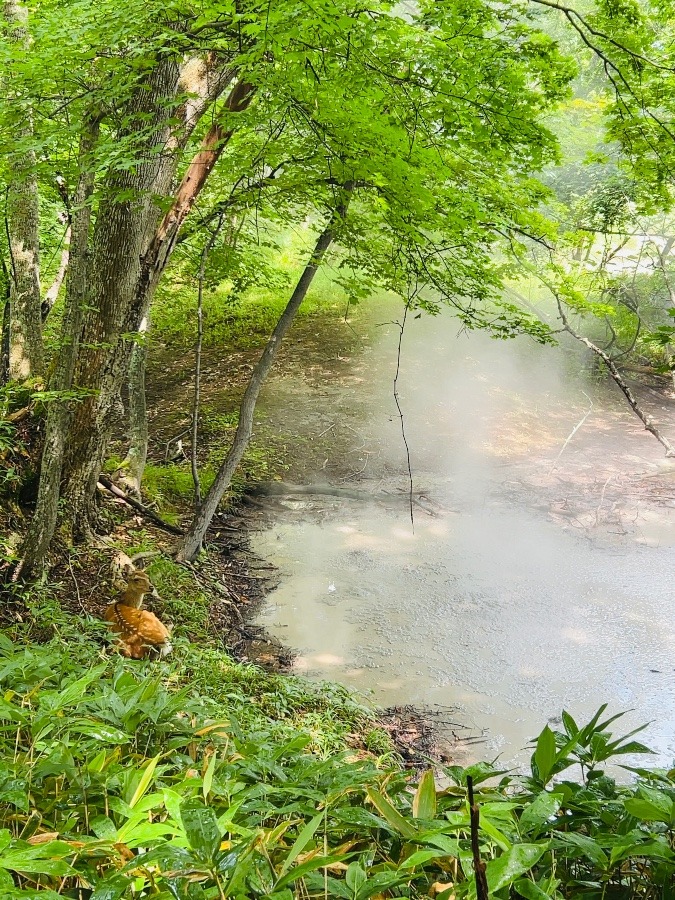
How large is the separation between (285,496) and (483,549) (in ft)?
8.35

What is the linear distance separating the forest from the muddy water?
0.06m

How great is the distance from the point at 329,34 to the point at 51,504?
A: 2.96 m

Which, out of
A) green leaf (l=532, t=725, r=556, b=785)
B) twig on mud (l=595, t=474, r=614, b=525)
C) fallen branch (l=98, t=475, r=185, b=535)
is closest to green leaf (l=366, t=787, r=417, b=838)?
green leaf (l=532, t=725, r=556, b=785)

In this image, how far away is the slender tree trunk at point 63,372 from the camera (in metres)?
3.30

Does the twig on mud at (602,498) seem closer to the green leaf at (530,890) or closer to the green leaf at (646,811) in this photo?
the green leaf at (646,811)

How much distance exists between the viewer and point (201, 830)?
769 millimetres

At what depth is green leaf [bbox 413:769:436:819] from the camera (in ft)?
3.11

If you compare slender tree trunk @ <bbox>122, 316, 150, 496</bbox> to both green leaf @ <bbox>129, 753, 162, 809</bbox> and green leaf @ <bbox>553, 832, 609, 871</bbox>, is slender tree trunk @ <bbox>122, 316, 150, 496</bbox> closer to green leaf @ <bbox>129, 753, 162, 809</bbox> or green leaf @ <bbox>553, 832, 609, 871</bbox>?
green leaf @ <bbox>129, 753, 162, 809</bbox>

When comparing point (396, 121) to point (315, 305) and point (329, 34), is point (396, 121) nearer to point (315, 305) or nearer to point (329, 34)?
point (329, 34)

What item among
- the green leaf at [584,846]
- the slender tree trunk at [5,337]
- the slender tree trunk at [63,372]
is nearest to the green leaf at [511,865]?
the green leaf at [584,846]

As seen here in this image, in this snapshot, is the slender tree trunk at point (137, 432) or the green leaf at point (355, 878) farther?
the slender tree trunk at point (137, 432)

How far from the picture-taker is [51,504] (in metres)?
3.81

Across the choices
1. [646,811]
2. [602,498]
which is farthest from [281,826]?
[602,498]

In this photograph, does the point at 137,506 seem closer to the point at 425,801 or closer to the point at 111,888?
the point at 425,801
